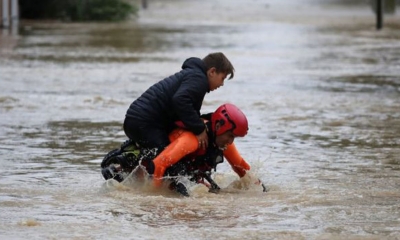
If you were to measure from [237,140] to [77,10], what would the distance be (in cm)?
2843

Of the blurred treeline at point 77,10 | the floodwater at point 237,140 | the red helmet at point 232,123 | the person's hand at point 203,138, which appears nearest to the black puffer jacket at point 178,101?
the person's hand at point 203,138

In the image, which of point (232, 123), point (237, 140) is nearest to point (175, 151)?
point (232, 123)

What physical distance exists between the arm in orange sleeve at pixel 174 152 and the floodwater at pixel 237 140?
20 cm

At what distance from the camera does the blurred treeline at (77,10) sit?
3950 cm

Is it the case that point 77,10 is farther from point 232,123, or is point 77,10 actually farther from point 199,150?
point 232,123

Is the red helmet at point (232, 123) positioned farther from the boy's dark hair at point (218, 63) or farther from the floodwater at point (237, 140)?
the floodwater at point (237, 140)

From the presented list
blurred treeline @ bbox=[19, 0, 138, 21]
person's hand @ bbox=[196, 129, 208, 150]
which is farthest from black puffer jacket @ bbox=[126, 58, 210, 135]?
blurred treeline @ bbox=[19, 0, 138, 21]

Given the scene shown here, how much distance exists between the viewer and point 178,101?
330 inches

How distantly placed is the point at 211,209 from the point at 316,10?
42.6 metres

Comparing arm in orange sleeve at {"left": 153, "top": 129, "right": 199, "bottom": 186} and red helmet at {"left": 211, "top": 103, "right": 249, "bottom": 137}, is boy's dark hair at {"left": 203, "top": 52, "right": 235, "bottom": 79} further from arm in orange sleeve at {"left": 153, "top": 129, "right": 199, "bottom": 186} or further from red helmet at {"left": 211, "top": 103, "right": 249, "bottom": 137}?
arm in orange sleeve at {"left": 153, "top": 129, "right": 199, "bottom": 186}

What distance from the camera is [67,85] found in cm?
1744

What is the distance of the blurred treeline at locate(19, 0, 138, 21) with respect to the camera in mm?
39500

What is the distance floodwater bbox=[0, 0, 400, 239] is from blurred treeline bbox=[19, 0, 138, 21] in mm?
9752

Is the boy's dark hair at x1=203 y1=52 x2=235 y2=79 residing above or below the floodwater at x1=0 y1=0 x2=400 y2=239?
above
